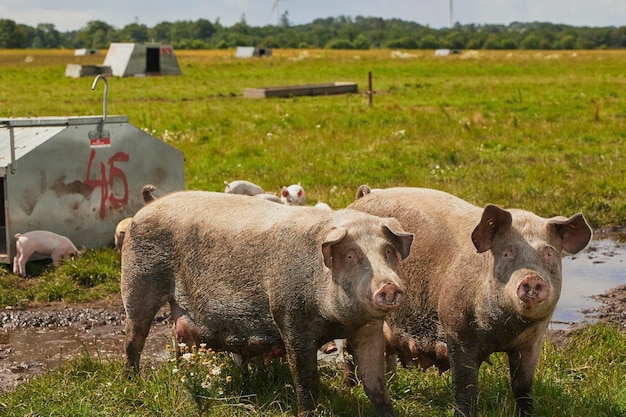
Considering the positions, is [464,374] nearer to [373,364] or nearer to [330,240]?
[373,364]

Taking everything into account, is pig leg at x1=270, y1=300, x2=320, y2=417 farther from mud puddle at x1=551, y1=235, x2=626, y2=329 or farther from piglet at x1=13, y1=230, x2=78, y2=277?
piglet at x1=13, y1=230, x2=78, y2=277

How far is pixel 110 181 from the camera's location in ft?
36.7

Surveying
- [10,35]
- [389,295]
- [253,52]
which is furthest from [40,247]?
[10,35]

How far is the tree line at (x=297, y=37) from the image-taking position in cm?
11762

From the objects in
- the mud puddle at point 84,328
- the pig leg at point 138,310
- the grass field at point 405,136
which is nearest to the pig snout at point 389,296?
the pig leg at point 138,310

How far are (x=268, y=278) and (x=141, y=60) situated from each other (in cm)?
4068

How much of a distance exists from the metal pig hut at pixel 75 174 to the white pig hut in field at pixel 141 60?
33605mm

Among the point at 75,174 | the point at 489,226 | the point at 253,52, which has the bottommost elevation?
the point at 75,174

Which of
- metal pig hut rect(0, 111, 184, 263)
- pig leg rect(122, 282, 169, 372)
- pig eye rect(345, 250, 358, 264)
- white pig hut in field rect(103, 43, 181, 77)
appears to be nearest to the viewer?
pig eye rect(345, 250, 358, 264)

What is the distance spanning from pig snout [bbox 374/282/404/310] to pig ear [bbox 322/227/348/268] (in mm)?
396

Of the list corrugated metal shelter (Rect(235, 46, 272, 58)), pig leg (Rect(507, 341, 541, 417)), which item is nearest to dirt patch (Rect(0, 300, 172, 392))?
pig leg (Rect(507, 341, 541, 417))

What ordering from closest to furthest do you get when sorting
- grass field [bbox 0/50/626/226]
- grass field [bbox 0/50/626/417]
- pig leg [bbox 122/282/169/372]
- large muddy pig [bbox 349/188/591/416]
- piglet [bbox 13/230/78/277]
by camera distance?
large muddy pig [bbox 349/188/591/416] < grass field [bbox 0/50/626/417] < pig leg [bbox 122/282/169/372] < piglet [bbox 13/230/78/277] < grass field [bbox 0/50/626/226]

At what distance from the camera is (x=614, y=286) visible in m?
9.84

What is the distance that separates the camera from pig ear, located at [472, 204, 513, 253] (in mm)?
5223
